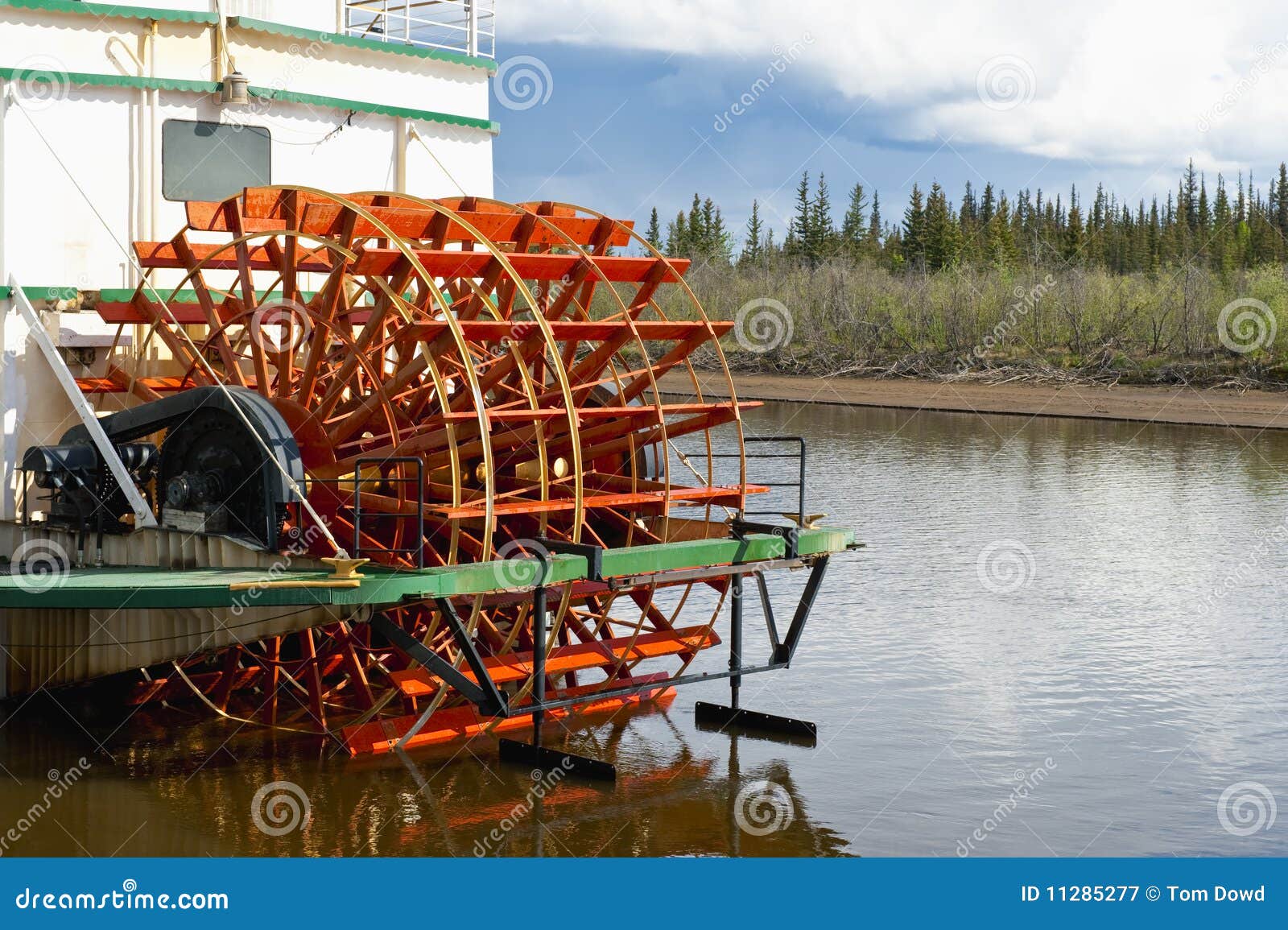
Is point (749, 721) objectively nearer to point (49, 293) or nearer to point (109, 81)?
point (49, 293)

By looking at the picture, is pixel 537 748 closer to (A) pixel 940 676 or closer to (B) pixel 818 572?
(B) pixel 818 572

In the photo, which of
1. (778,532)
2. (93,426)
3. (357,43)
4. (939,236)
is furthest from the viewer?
(939,236)

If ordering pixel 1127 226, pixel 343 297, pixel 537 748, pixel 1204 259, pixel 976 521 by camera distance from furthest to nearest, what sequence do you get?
pixel 1127 226, pixel 1204 259, pixel 976 521, pixel 343 297, pixel 537 748

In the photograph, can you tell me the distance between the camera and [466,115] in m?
11.0

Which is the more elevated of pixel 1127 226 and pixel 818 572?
pixel 1127 226

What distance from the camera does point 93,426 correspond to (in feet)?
26.9

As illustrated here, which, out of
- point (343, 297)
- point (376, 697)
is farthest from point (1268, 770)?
point (343, 297)

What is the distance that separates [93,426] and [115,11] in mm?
2604

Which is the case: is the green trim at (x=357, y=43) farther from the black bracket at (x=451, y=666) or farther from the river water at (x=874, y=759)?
the black bracket at (x=451, y=666)

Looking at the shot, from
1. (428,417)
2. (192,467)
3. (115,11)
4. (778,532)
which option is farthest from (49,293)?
(778,532)

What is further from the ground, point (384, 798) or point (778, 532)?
point (778, 532)

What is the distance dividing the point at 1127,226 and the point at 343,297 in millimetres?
63561

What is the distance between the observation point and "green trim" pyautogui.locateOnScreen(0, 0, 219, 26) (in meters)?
9.09

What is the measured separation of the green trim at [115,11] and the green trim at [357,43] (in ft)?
0.83
